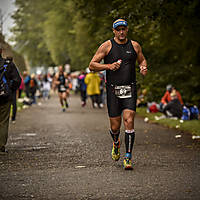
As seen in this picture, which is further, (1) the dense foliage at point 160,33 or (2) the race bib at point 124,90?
(1) the dense foliage at point 160,33

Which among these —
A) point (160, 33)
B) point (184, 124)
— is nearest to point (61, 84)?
point (160, 33)

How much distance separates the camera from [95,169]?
7586 mm

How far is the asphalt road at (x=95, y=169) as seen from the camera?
5.96m

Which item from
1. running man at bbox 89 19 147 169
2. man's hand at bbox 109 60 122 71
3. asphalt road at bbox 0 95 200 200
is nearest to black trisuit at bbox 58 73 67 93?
asphalt road at bbox 0 95 200 200

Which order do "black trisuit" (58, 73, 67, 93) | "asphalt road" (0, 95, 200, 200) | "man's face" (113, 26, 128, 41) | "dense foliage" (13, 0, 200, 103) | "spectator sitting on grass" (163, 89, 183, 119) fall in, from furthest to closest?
1. "black trisuit" (58, 73, 67, 93)
2. "spectator sitting on grass" (163, 89, 183, 119)
3. "dense foliage" (13, 0, 200, 103)
4. "man's face" (113, 26, 128, 41)
5. "asphalt road" (0, 95, 200, 200)

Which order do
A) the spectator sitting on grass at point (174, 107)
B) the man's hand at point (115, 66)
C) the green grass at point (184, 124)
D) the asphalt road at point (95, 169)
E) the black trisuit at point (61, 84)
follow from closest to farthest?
the asphalt road at point (95, 169) < the man's hand at point (115, 66) < the green grass at point (184, 124) < the spectator sitting on grass at point (174, 107) < the black trisuit at point (61, 84)

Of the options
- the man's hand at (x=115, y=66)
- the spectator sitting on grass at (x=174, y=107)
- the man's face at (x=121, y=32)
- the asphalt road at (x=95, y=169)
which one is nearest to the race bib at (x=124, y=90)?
the man's hand at (x=115, y=66)

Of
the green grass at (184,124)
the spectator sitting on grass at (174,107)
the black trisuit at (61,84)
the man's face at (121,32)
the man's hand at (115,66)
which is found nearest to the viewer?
the man's hand at (115,66)

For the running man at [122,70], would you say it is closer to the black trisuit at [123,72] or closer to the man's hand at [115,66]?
the black trisuit at [123,72]

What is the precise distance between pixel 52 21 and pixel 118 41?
4280 centimetres

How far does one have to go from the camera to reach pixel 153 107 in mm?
20672

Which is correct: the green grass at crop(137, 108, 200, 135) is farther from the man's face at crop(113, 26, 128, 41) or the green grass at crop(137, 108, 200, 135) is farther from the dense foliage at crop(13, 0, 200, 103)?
the man's face at crop(113, 26, 128, 41)

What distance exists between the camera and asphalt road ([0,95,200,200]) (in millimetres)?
5961

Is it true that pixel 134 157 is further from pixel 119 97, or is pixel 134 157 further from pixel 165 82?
pixel 165 82
